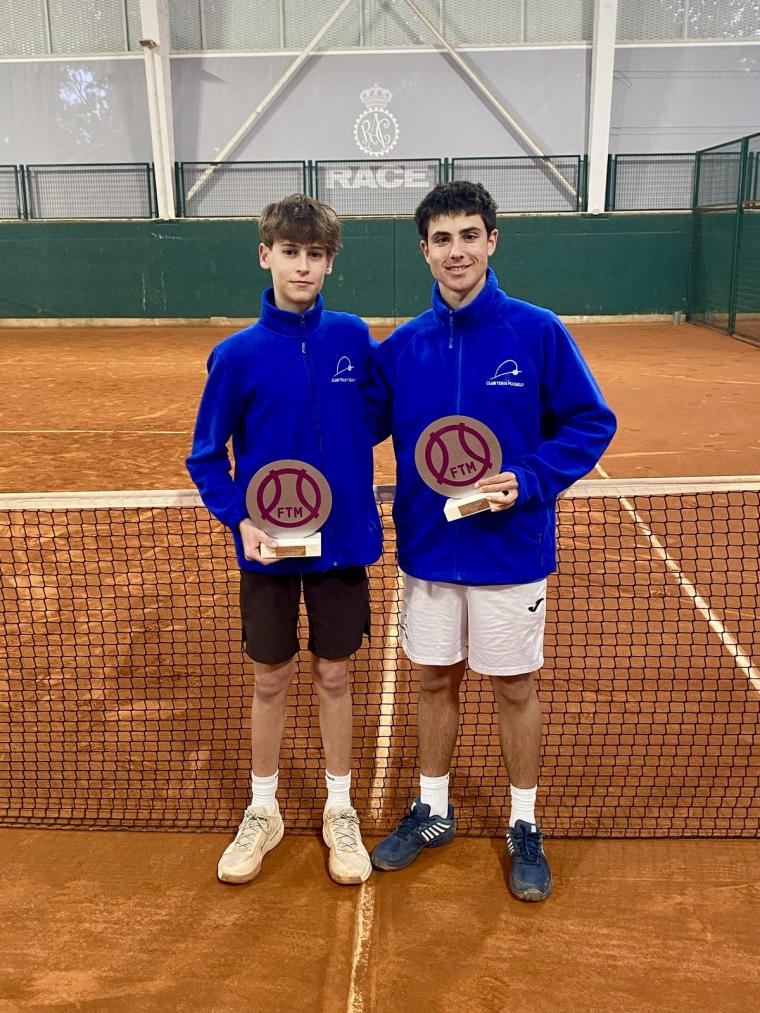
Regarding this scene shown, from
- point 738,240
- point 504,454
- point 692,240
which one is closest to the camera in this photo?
point 504,454

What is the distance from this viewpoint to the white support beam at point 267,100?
774 inches

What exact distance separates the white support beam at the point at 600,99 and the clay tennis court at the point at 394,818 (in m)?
14.8

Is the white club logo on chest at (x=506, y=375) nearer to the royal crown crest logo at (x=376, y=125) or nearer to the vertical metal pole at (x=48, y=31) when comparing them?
the royal crown crest logo at (x=376, y=125)

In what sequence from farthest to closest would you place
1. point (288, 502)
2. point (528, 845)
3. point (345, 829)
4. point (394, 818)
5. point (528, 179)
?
point (528, 179) → point (394, 818) → point (345, 829) → point (528, 845) → point (288, 502)

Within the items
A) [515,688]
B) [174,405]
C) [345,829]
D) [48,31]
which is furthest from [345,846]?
[48,31]

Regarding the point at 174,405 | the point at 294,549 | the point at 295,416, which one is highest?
the point at 295,416

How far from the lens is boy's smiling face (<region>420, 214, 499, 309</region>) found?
2658 millimetres

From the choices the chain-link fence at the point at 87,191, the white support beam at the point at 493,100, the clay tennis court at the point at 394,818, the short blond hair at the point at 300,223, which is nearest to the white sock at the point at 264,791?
the clay tennis court at the point at 394,818

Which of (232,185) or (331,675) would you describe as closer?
(331,675)

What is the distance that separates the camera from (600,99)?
1911 centimetres

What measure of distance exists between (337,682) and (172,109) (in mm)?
19956

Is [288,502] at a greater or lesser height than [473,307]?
lesser

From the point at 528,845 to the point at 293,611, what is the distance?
3.46 feet

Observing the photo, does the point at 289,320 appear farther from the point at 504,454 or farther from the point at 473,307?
the point at 504,454
